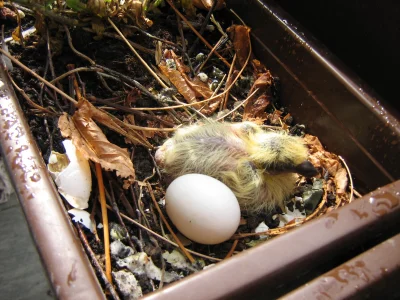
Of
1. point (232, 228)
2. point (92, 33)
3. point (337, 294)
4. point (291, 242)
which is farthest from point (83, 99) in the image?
point (337, 294)

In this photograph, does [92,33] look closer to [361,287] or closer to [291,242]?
[291,242]

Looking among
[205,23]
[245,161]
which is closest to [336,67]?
[245,161]

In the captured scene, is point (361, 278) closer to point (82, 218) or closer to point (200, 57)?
point (82, 218)

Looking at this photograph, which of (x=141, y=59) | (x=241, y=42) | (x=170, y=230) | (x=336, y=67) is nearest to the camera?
(x=170, y=230)

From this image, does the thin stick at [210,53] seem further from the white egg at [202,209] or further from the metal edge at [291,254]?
the metal edge at [291,254]

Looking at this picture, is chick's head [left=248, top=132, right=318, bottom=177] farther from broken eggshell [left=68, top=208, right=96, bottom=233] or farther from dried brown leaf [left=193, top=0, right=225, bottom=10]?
dried brown leaf [left=193, top=0, right=225, bottom=10]
